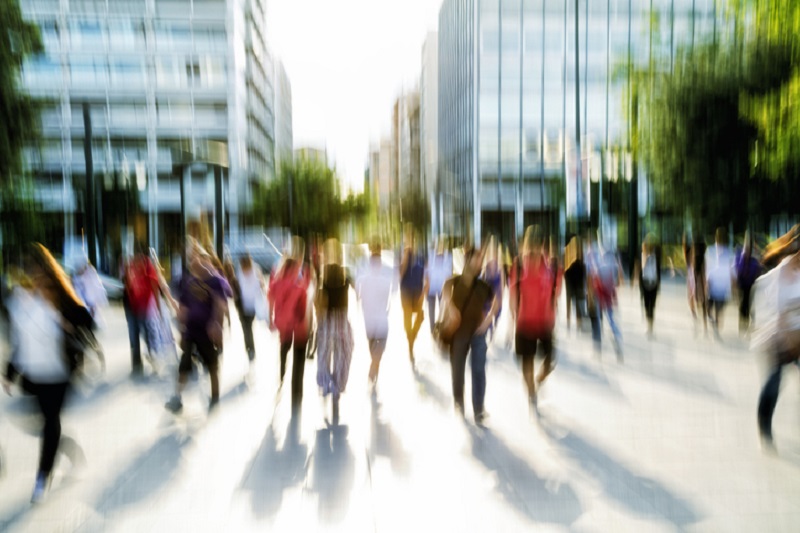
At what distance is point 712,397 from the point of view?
8.90m

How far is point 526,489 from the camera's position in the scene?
5.80 m

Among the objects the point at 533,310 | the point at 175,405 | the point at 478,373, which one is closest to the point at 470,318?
the point at 478,373

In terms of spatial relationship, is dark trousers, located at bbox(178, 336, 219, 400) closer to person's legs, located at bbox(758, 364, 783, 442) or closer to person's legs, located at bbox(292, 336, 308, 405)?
person's legs, located at bbox(292, 336, 308, 405)

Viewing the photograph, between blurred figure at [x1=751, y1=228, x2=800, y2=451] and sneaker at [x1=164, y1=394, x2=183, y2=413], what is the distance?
5.76 meters

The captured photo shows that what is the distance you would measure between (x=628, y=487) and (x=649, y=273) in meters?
9.07

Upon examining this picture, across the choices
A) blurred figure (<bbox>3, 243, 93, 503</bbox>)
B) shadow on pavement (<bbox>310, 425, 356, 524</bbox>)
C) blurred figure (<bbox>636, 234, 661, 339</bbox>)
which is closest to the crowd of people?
blurred figure (<bbox>3, 243, 93, 503</bbox>)

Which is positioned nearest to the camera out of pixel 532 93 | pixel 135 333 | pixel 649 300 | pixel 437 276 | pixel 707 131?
pixel 135 333

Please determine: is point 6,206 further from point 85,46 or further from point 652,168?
point 85,46

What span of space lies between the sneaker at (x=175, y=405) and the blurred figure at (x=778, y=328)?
576 centimetres

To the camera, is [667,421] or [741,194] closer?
[667,421]

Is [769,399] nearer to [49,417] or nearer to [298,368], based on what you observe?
[298,368]

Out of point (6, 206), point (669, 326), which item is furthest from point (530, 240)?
point (6, 206)

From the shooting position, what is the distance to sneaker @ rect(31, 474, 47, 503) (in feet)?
18.7

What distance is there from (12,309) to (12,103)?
14.2m
